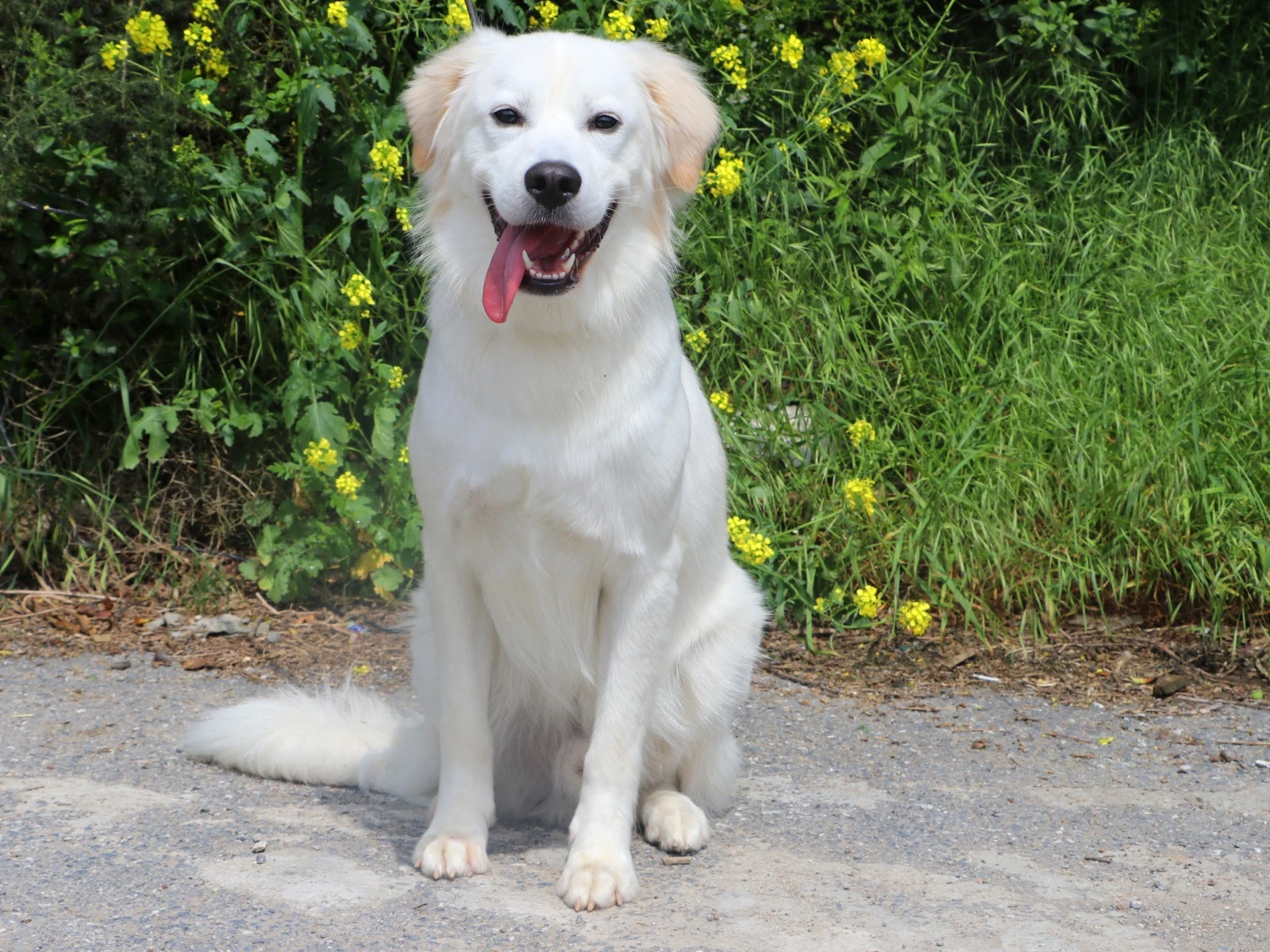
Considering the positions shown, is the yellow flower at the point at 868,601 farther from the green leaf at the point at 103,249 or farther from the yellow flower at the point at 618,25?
the green leaf at the point at 103,249

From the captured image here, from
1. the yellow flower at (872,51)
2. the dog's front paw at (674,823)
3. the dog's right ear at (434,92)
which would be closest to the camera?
the dog's right ear at (434,92)

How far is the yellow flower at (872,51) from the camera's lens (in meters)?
4.73

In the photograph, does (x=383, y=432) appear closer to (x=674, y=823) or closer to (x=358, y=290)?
(x=358, y=290)

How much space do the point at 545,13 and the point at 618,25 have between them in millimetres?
297

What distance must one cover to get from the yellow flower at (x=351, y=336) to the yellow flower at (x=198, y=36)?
1030 millimetres

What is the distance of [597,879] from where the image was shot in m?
2.53

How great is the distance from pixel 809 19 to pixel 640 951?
403 cm

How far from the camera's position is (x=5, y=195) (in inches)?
161

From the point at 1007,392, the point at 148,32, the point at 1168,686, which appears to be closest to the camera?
the point at 1168,686

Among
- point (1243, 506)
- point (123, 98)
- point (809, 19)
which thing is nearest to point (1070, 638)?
point (1243, 506)

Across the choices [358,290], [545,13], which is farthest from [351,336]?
[545,13]

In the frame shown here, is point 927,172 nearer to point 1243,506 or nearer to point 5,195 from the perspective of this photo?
point 1243,506

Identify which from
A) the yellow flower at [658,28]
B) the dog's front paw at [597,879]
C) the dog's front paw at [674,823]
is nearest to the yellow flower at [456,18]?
the yellow flower at [658,28]

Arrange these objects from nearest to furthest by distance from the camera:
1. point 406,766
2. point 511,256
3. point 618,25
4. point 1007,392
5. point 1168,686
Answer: point 511,256 < point 406,766 < point 1168,686 < point 618,25 < point 1007,392
